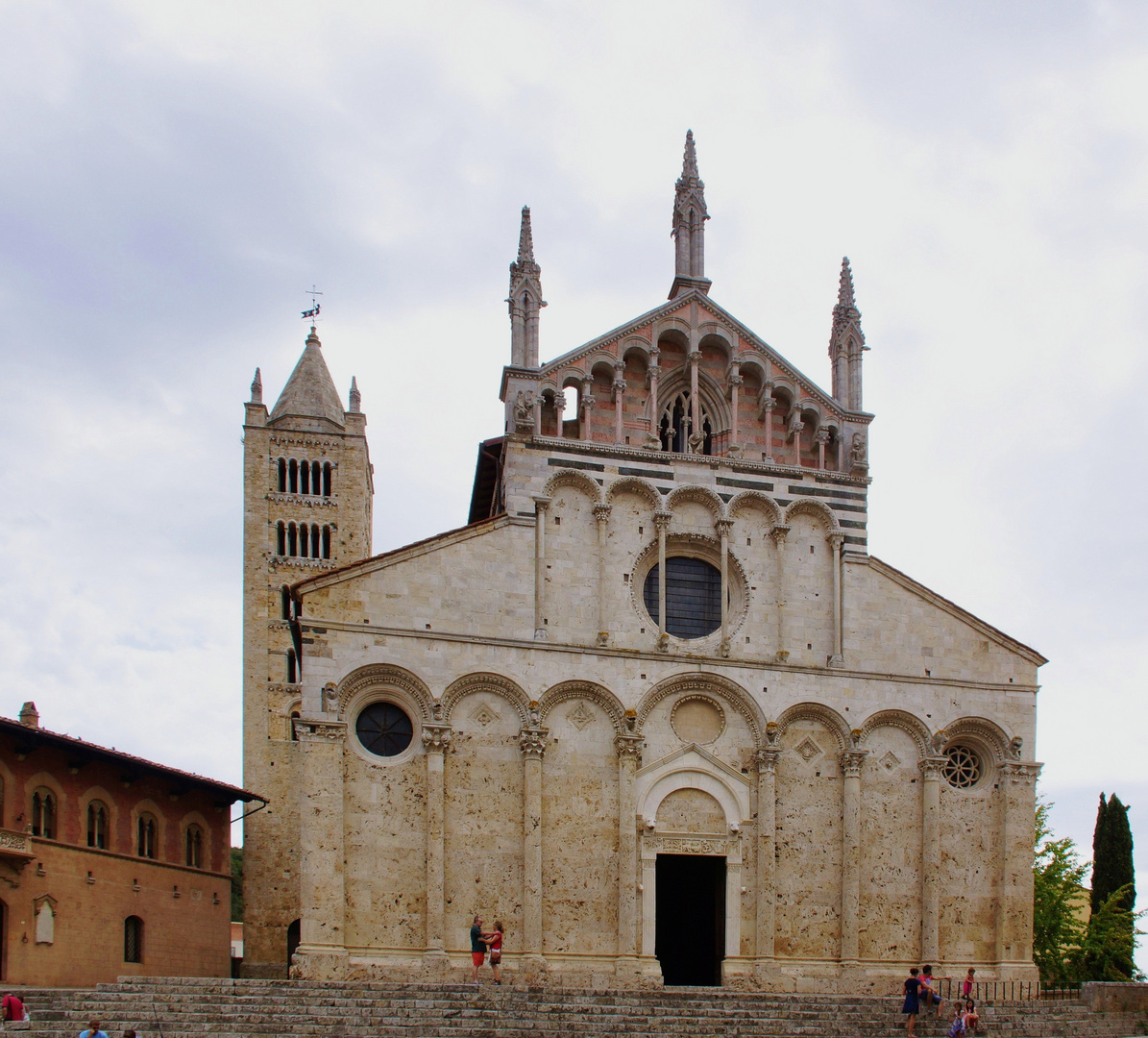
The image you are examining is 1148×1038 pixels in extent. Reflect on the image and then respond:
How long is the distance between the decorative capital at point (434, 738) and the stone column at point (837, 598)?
843 centimetres

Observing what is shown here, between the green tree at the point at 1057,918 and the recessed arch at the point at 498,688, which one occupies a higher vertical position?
the recessed arch at the point at 498,688

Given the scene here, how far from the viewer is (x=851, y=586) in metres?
27.3

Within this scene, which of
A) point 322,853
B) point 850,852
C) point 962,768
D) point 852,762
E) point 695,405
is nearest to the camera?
point 322,853

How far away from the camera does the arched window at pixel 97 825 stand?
94.4 ft

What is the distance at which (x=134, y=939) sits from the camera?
29.9 meters

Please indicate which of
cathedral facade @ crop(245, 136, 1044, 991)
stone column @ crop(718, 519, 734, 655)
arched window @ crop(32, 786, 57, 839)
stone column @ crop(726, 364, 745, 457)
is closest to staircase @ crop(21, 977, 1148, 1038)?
cathedral facade @ crop(245, 136, 1044, 991)

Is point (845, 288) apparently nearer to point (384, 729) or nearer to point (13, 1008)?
point (384, 729)

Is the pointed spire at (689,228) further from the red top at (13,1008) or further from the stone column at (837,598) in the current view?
the red top at (13,1008)

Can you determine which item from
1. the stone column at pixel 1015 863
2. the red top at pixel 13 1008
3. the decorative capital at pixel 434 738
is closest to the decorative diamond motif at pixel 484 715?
the decorative capital at pixel 434 738

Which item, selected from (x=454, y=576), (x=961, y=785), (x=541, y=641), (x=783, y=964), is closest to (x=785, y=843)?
(x=783, y=964)

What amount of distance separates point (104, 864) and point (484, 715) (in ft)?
35.7

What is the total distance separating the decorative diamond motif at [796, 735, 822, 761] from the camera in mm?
26047

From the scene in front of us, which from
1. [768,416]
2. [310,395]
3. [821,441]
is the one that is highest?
[310,395]

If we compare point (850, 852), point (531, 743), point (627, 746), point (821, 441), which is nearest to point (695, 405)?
point (821, 441)
